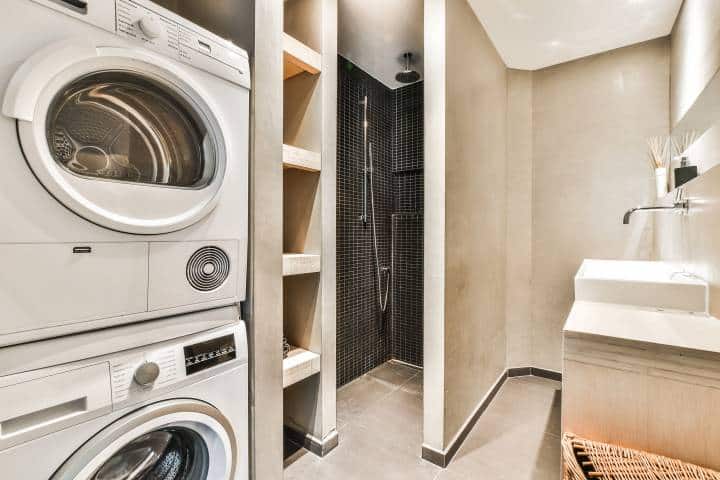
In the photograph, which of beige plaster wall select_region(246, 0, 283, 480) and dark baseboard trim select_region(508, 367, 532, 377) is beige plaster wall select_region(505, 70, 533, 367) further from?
beige plaster wall select_region(246, 0, 283, 480)

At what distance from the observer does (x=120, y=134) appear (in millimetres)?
948

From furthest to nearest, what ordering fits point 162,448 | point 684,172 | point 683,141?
point 683,141 → point 684,172 → point 162,448

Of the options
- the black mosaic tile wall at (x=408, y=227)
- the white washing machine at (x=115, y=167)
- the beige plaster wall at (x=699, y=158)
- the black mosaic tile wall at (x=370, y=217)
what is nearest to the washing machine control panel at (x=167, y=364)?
the white washing machine at (x=115, y=167)

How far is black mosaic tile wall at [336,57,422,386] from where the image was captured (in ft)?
9.19

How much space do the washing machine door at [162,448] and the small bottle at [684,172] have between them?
8.26 ft

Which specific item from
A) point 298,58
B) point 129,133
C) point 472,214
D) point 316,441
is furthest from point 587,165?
point 129,133

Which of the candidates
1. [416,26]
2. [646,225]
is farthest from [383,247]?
[646,225]

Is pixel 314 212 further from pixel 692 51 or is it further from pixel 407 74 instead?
pixel 692 51

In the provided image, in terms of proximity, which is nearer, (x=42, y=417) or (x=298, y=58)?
(x=42, y=417)

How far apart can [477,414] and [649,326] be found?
1.32 meters

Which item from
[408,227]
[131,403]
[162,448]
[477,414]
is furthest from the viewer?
[408,227]

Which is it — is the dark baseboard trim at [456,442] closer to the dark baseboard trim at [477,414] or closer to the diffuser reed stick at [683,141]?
the dark baseboard trim at [477,414]

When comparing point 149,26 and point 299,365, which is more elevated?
point 149,26

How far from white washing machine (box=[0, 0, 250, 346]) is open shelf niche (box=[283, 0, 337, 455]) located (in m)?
0.72
